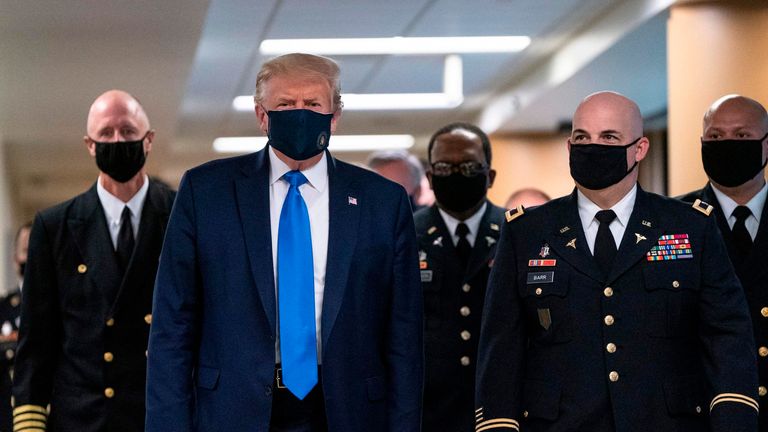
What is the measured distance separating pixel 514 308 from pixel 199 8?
5.08 meters

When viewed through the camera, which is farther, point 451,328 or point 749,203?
point 451,328

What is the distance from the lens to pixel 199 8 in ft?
27.4

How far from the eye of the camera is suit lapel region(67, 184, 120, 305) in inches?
181

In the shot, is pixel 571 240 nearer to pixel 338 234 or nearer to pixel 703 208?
pixel 703 208

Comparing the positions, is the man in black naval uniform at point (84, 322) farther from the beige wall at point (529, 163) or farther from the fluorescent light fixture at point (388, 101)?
the beige wall at point (529, 163)

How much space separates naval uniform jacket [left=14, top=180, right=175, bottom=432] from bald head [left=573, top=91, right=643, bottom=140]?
1.72 meters

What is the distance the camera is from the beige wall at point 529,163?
1669 cm

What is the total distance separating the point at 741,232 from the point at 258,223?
75.3 inches

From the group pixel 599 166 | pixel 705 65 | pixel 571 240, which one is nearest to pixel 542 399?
pixel 571 240

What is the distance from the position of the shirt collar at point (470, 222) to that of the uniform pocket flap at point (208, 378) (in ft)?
6.41

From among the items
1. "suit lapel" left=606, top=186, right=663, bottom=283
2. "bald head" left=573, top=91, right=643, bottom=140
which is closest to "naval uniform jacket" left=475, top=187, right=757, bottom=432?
"suit lapel" left=606, top=186, right=663, bottom=283

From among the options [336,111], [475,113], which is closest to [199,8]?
[336,111]

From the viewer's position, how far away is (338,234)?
3502mm

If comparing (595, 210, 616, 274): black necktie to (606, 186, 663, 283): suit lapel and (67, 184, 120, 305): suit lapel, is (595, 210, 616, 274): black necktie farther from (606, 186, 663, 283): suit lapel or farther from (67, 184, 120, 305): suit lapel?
(67, 184, 120, 305): suit lapel
